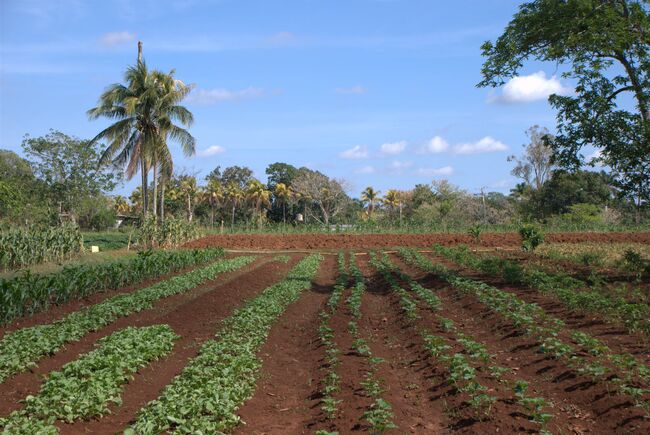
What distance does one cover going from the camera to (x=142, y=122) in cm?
3397

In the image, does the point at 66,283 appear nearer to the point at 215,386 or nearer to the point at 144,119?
the point at 215,386

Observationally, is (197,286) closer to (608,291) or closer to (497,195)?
(608,291)

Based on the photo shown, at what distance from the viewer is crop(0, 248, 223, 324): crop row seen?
11742 mm

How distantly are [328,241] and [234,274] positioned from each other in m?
15.1

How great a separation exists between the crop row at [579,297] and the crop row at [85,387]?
7.97m

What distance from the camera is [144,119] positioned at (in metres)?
33.8

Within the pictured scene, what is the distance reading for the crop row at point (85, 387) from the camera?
230 inches

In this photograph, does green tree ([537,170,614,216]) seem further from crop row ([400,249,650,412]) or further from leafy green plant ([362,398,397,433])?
leafy green plant ([362,398,397,433])

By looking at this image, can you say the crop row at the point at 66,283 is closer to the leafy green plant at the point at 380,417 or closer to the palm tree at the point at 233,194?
the leafy green plant at the point at 380,417

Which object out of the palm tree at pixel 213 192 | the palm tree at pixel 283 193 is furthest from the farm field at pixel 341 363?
the palm tree at pixel 283 193

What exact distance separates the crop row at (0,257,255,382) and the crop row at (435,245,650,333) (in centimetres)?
934

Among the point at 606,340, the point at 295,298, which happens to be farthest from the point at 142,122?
the point at 606,340

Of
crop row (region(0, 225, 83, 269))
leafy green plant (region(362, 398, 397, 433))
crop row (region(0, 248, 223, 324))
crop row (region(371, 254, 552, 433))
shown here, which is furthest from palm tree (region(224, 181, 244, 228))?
leafy green plant (region(362, 398, 397, 433))

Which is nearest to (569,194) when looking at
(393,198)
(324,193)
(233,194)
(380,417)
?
(393,198)
